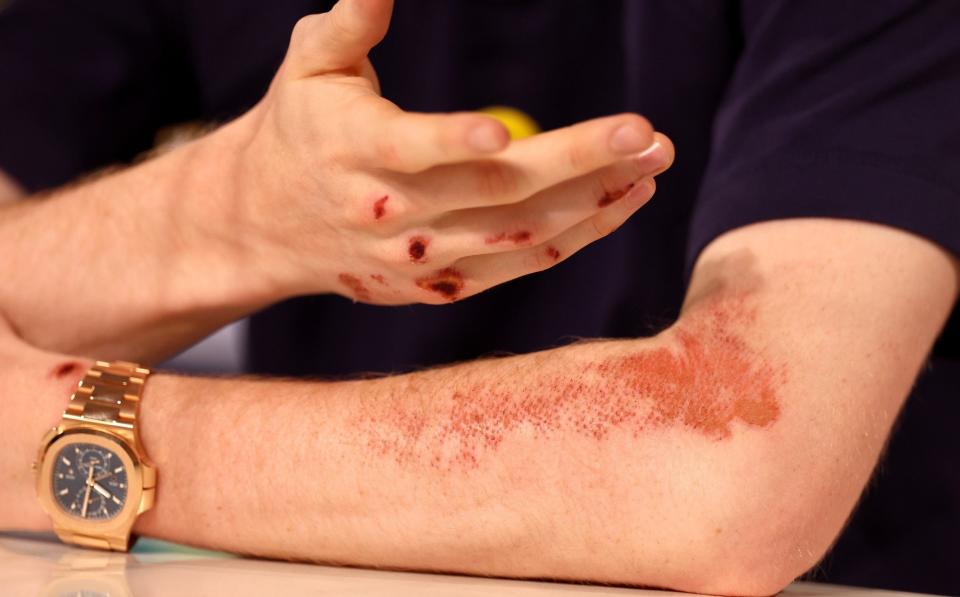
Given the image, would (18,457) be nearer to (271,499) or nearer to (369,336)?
(271,499)

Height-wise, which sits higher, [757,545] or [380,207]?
[380,207]

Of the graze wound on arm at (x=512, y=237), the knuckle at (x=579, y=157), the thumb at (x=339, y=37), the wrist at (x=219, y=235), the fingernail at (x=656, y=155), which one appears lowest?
the wrist at (x=219, y=235)

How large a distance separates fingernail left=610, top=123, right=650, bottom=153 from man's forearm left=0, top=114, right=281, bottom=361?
0.41 m

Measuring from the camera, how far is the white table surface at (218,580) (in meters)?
0.57

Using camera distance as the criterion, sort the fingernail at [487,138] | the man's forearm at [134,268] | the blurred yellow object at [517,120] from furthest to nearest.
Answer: the blurred yellow object at [517,120]
the man's forearm at [134,268]
the fingernail at [487,138]

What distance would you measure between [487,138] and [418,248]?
0.45ft

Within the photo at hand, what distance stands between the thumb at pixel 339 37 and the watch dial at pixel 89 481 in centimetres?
30

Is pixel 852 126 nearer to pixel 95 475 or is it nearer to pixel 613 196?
pixel 613 196

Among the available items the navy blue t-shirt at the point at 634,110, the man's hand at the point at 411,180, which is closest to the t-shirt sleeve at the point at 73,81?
the navy blue t-shirt at the point at 634,110

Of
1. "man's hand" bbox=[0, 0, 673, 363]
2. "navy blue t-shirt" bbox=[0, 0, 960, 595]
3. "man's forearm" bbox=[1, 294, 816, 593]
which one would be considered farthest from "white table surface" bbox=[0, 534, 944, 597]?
"navy blue t-shirt" bbox=[0, 0, 960, 595]

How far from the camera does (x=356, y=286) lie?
697 millimetres

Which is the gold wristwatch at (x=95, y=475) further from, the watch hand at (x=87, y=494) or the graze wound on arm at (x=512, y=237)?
the graze wound on arm at (x=512, y=237)

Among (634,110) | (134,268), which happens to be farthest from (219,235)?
(634,110)

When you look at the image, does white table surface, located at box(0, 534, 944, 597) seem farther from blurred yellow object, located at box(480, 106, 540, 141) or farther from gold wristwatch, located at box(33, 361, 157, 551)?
blurred yellow object, located at box(480, 106, 540, 141)
